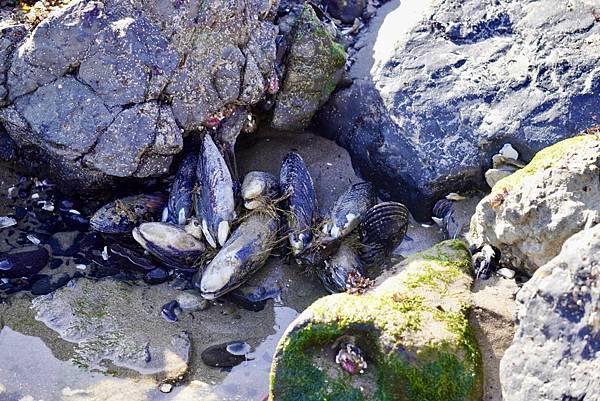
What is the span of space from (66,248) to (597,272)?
4.52 meters

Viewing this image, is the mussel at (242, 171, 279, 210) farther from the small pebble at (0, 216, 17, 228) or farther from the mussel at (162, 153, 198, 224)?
the small pebble at (0, 216, 17, 228)

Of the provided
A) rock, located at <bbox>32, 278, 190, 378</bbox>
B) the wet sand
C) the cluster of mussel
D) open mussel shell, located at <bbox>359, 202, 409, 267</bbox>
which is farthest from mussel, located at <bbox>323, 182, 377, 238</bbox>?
rock, located at <bbox>32, 278, 190, 378</bbox>

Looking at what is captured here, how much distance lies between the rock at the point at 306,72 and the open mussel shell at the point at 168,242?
1.52 m

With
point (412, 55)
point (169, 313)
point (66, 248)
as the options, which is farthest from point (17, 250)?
point (412, 55)

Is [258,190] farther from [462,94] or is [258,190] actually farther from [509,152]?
[509,152]

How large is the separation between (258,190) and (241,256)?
63 centimetres

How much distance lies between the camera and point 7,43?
5.99 m

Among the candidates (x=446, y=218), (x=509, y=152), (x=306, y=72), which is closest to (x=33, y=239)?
(x=306, y=72)

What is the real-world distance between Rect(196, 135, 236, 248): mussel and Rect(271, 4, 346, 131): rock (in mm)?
850

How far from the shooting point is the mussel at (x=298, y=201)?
19.8 ft

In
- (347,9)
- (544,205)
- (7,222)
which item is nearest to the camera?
(544,205)

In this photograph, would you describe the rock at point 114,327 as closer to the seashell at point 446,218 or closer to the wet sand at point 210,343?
the wet sand at point 210,343

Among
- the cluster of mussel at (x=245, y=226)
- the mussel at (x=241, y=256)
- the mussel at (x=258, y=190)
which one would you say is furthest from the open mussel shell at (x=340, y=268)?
the mussel at (x=258, y=190)

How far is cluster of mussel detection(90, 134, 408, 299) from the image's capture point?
5902 millimetres
